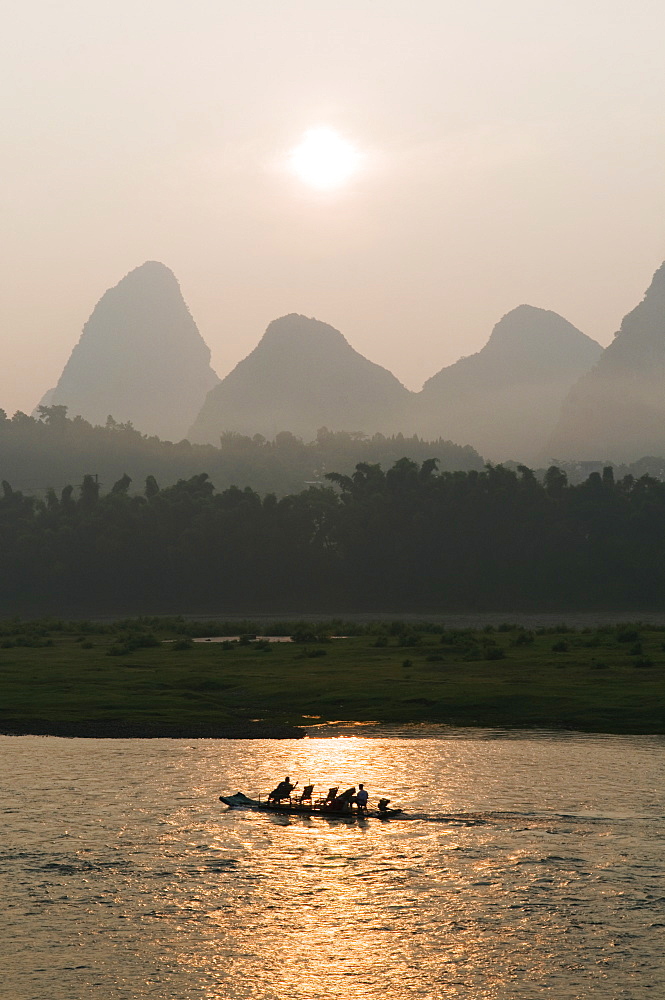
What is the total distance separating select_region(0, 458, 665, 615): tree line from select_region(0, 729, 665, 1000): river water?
433 ft

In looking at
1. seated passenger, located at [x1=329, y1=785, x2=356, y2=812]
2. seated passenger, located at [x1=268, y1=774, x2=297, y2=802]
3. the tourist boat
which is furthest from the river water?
seated passenger, located at [x1=268, y1=774, x2=297, y2=802]

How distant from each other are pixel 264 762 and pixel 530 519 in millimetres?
144061

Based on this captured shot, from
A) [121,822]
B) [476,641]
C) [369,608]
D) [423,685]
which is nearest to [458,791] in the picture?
[121,822]

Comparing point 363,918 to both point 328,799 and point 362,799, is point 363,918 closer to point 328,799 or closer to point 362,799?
point 362,799

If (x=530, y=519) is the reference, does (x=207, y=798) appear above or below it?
below

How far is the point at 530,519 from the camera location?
189 meters

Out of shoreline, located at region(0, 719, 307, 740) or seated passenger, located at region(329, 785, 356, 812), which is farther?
shoreline, located at region(0, 719, 307, 740)

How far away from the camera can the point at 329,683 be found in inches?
2768

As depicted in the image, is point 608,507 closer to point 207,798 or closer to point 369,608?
point 369,608

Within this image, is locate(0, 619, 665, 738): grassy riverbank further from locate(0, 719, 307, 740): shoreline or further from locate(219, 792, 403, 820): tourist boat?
locate(219, 792, 403, 820): tourist boat

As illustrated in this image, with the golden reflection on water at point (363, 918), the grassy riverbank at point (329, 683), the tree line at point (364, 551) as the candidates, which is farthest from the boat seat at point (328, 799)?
the tree line at point (364, 551)

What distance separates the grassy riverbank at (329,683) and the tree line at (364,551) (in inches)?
3213

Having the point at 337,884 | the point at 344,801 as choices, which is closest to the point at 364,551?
the point at 344,801

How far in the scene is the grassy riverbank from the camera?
59.7 metres
